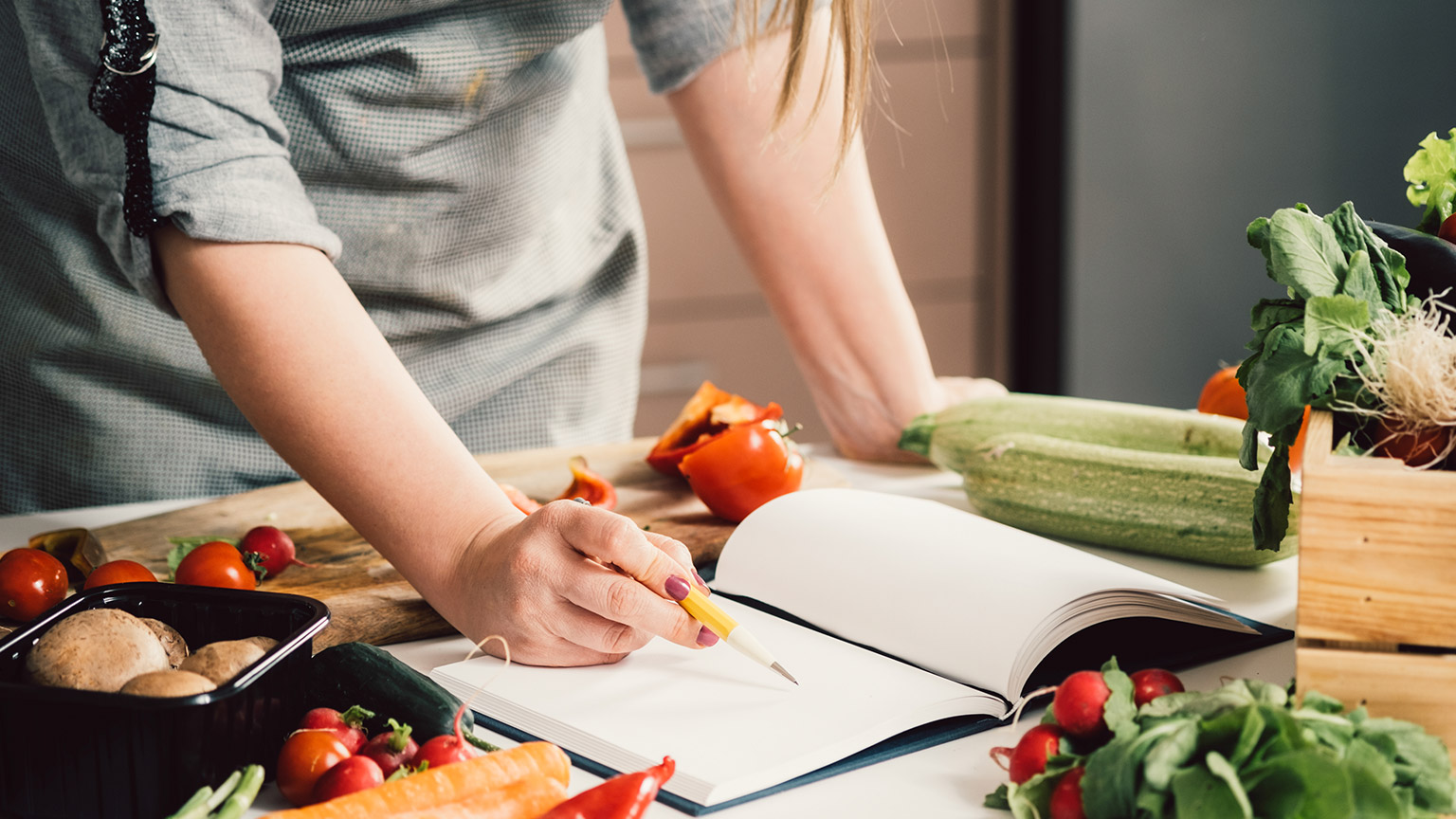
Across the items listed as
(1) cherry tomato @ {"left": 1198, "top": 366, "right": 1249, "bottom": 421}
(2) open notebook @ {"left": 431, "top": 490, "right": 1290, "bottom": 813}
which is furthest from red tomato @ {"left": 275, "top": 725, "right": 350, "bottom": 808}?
(1) cherry tomato @ {"left": 1198, "top": 366, "right": 1249, "bottom": 421}

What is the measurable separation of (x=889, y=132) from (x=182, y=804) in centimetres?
266

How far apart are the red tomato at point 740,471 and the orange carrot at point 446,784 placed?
50cm

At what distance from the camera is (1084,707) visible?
607 millimetres

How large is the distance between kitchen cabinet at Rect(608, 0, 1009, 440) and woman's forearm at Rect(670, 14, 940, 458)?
1557 mm

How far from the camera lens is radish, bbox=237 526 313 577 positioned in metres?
1.01

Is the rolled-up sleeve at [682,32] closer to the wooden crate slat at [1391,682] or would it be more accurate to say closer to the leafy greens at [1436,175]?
the leafy greens at [1436,175]

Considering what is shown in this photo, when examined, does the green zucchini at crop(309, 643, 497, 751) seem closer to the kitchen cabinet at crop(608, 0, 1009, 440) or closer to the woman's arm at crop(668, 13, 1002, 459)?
the woman's arm at crop(668, 13, 1002, 459)

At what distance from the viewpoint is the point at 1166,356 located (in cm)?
298

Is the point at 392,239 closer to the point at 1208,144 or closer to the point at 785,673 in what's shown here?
the point at 785,673

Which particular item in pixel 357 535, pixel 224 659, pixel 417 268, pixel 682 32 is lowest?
pixel 357 535

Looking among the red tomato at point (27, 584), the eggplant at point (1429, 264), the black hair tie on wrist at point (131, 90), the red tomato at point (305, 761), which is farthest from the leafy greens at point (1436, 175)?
the red tomato at point (27, 584)

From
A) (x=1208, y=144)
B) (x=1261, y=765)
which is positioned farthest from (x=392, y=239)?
(x=1208, y=144)

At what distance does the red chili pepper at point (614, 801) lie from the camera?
1.92 ft

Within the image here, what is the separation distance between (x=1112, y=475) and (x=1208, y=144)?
2060 mm
